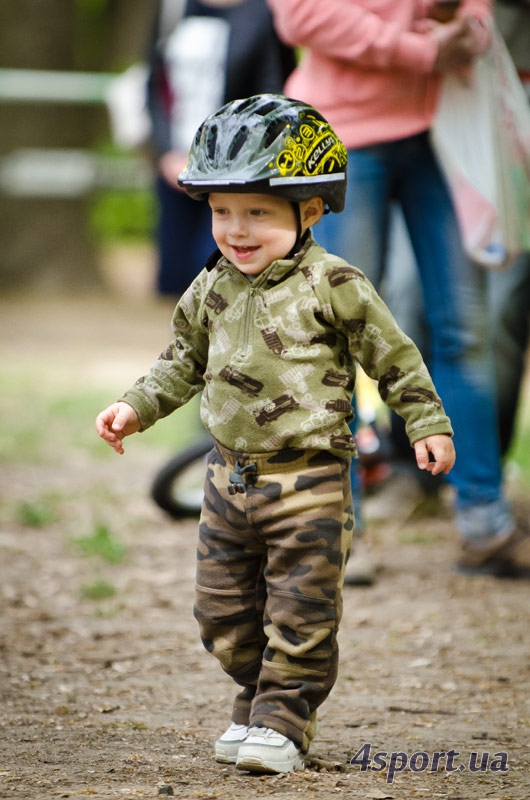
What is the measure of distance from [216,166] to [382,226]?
5.20 ft

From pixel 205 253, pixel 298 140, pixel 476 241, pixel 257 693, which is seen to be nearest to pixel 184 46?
pixel 205 253

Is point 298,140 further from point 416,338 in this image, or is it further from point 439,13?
point 416,338

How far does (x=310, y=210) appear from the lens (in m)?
2.99

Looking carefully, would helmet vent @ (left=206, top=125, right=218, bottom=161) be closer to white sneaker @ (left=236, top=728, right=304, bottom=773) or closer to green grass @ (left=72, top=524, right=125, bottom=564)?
white sneaker @ (left=236, top=728, right=304, bottom=773)

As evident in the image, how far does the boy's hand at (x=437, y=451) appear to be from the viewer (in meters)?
2.79

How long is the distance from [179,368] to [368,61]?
155 cm

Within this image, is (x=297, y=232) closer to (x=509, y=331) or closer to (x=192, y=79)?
(x=509, y=331)

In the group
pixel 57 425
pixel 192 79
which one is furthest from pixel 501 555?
pixel 57 425

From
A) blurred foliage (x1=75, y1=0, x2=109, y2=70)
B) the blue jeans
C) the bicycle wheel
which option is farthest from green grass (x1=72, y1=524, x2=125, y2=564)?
blurred foliage (x1=75, y1=0, x2=109, y2=70)

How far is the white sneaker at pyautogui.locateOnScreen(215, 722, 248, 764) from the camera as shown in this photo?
9.62 feet

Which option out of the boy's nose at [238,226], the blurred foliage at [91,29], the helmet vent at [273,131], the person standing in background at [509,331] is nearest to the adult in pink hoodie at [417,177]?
the person standing in background at [509,331]

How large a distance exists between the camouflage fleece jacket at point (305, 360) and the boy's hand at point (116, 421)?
0.20 meters

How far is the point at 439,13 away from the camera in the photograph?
4.25 metres

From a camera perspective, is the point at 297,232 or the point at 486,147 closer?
the point at 297,232
